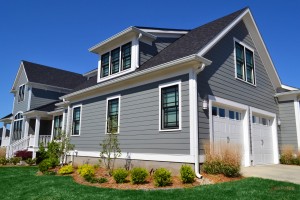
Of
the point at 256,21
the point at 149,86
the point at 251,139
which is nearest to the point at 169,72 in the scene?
the point at 149,86

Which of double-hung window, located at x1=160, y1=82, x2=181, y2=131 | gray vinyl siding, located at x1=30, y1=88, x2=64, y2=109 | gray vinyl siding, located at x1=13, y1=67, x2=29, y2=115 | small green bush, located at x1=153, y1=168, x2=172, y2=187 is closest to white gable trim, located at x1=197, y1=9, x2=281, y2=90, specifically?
→ double-hung window, located at x1=160, y1=82, x2=181, y2=131

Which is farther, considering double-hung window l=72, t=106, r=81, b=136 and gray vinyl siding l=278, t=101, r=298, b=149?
double-hung window l=72, t=106, r=81, b=136

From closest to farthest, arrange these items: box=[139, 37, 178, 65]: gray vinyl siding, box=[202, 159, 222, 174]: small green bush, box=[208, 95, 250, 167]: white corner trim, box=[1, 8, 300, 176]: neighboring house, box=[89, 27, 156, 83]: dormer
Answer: box=[202, 159, 222, 174]: small green bush → box=[1, 8, 300, 176]: neighboring house → box=[208, 95, 250, 167]: white corner trim → box=[89, 27, 156, 83]: dormer → box=[139, 37, 178, 65]: gray vinyl siding

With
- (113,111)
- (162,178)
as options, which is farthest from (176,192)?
(113,111)

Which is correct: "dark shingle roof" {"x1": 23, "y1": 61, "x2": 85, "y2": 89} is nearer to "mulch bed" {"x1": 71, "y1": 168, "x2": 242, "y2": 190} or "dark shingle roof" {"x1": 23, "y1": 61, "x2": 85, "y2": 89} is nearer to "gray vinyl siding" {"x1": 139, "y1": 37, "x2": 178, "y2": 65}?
"gray vinyl siding" {"x1": 139, "y1": 37, "x2": 178, "y2": 65}

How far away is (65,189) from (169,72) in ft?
18.0

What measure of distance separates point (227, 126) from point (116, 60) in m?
6.70

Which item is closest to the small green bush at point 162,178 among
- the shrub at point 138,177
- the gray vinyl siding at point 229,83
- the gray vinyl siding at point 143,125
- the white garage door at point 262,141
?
the shrub at point 138,177

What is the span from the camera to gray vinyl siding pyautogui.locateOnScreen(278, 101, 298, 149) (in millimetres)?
14185

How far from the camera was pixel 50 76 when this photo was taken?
87.6ft

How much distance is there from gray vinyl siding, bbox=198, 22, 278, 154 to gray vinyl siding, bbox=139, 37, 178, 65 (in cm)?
359

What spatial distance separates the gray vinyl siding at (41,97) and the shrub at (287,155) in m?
20.6

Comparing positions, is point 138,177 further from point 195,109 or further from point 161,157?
point 195,109

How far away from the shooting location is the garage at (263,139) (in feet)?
39.9
